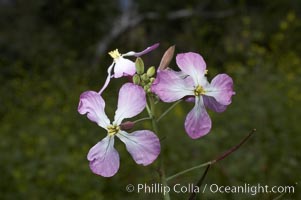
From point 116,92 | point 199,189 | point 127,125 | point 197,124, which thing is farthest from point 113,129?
point 116,92

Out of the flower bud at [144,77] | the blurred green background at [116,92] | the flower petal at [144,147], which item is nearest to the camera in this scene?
the flower petal at [144,147]

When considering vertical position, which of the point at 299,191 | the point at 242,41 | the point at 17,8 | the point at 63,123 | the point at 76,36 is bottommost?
the point at 299,191

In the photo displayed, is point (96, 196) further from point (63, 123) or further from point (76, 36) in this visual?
point (76, 36)

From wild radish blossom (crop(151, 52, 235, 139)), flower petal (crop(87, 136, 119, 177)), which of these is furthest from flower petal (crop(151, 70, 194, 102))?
flower petal (crop(87, 136, 119, 177))

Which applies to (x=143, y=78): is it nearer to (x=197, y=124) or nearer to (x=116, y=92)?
(x=197, y=124)

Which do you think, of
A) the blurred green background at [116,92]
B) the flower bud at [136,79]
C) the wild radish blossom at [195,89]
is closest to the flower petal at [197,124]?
the wild radish blossom at [195,89]

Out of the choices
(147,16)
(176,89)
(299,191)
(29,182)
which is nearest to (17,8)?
(147,16)

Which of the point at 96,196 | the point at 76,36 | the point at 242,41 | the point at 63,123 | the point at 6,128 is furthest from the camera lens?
the point at 76,36

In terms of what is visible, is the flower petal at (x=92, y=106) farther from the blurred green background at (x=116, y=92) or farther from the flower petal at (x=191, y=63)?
the blurred green background at (x=116, y=92)
